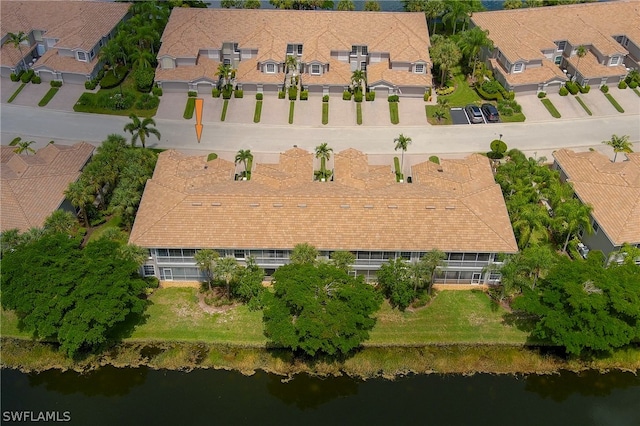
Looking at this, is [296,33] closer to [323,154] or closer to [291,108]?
[291,108]

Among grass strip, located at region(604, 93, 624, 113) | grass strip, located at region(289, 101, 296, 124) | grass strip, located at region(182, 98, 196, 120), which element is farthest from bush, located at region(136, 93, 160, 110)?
grass strip, located at region(604, 93, 624, 113)

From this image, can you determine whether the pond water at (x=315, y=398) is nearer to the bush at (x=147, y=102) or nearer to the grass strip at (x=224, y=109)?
the grass strip at (x=224, y=109)

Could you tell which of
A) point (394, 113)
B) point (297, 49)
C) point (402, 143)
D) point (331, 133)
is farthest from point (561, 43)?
point (331, 133)

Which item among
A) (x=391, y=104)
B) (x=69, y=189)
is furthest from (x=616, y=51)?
(x=69, y=189)

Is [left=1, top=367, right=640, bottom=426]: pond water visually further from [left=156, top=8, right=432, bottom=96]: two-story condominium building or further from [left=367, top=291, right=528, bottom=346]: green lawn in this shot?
[left=156, top=8, right=432, bottom=96]: two-story condominium building

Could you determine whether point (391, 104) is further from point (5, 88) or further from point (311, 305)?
point (5, 88)
